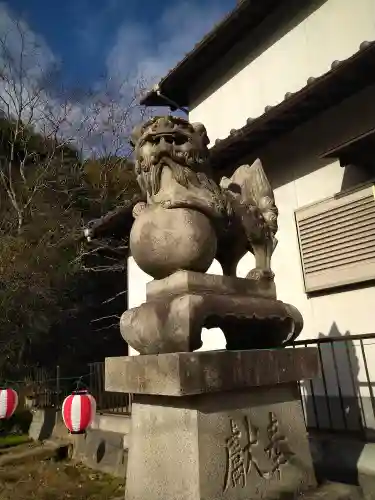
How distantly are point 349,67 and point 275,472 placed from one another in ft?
14.0

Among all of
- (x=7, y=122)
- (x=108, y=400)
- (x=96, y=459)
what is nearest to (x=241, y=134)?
(x=96, y=459)

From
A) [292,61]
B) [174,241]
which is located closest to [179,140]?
[174,241]

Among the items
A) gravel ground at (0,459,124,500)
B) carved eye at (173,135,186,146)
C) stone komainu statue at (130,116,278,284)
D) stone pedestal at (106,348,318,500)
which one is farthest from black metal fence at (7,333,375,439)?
carved eye at (173,135,186,146)

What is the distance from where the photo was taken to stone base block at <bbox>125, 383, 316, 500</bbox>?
7.91 feet

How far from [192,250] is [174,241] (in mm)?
142

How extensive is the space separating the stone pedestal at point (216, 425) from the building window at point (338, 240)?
2488 mm

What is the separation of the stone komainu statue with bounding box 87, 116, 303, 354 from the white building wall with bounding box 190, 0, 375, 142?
15.0ft

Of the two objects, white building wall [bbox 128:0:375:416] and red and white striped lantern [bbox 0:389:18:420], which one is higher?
white building wall [bbox 128:0:375:416]

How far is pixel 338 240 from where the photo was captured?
535cm

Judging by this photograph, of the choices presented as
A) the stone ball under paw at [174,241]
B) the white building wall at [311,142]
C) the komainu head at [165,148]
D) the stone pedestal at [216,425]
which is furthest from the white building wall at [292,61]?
the stone pedestal at [216,425]

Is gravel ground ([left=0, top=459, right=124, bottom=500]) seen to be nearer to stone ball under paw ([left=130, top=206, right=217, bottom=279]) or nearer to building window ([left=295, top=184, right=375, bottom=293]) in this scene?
stone ball under paw ([left=130, top=206, right=217, bottom=279])

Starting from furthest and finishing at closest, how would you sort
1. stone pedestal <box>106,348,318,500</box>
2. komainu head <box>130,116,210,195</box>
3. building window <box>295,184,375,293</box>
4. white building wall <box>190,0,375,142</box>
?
white building wall <box>190,0,375,142</box>, building window <box>295,184,375,293</box>, komainu head <box>130,116,210,195</box>, stone pedestal <box>106,348,318,500</box>

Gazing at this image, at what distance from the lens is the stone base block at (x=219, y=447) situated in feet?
7.91

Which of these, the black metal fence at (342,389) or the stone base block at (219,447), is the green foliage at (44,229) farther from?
the stone base block at (219,447)
